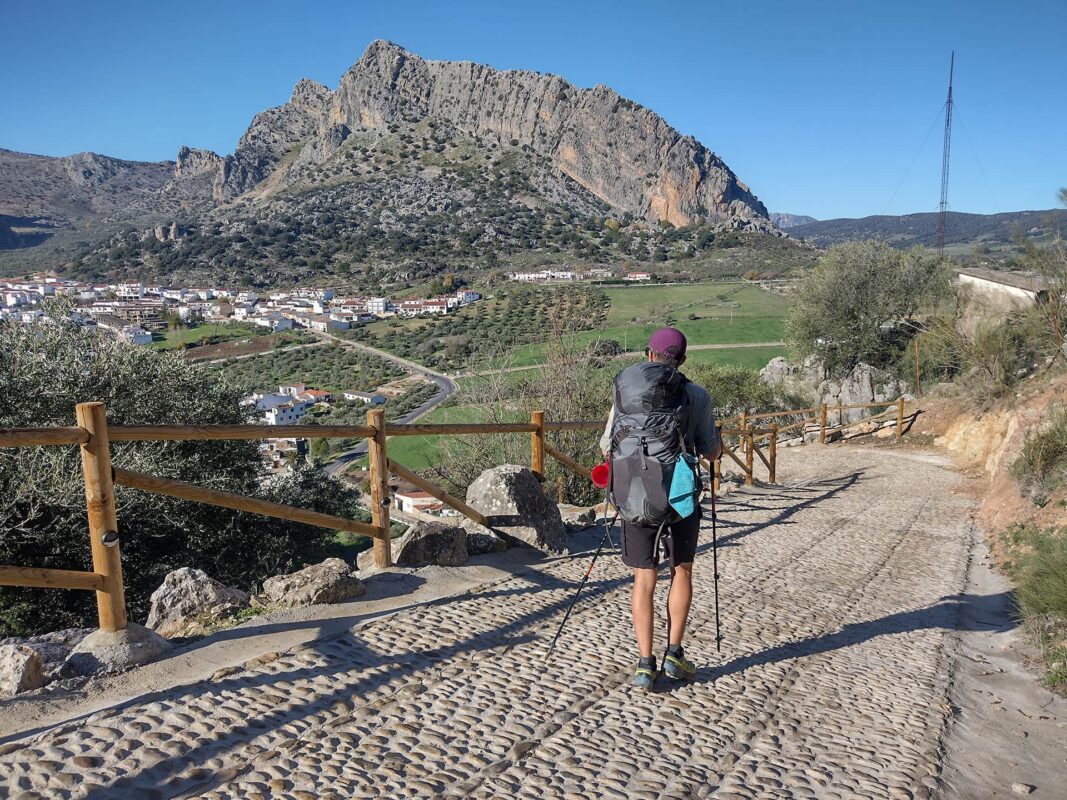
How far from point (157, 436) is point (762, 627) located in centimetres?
412

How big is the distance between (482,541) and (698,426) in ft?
9.59

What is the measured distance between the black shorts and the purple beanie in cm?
84

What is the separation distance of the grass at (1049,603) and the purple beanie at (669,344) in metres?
3.24

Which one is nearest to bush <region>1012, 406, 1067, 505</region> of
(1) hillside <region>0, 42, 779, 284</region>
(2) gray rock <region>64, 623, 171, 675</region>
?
(2) gray rock <region>64, 623, 171, 675</region>

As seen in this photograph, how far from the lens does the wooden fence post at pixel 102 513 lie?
3549mm

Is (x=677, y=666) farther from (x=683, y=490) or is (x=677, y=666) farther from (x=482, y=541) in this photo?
(x=482, y=541)

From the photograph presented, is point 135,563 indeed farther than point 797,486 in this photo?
No

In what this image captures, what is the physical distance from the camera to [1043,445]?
33.1 feet

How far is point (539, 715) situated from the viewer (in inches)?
141

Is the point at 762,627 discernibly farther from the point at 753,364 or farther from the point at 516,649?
the point at 753,364

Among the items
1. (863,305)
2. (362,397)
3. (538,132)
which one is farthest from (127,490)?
(538,132)

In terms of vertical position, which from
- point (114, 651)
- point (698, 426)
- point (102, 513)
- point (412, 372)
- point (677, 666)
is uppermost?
point (698, 426)

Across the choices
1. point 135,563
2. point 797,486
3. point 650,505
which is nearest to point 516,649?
point 650,505

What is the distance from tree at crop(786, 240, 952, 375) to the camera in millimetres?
27281
